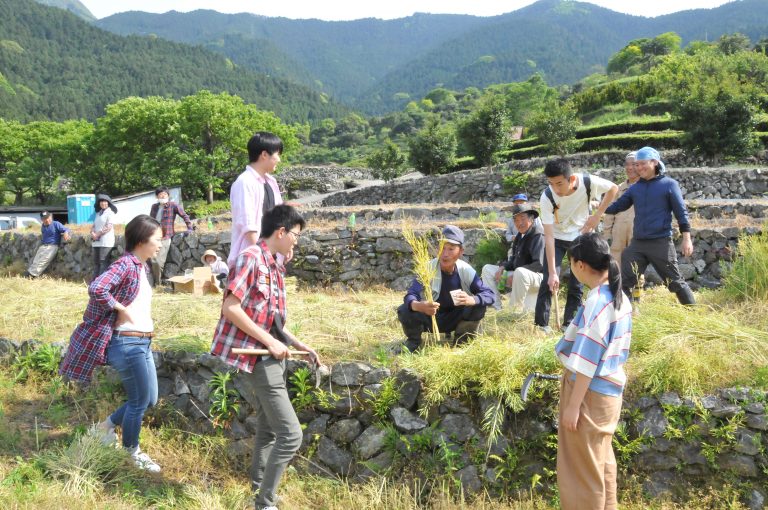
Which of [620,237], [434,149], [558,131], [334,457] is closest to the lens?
[334,457]

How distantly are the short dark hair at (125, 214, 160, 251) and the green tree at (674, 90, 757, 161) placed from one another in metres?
18.8

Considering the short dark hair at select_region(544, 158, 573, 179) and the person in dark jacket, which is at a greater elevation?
the short dark hair at select_region(544, 158, 573, 179)

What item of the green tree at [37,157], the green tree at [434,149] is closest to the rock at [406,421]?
the green tree at [434,149]

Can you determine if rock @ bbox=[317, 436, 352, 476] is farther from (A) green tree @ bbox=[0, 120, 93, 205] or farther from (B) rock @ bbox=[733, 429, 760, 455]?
(A) green tree @ bbox=[0, 120, 93, 205]

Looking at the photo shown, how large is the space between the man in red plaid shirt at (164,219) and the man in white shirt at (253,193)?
5706 mm

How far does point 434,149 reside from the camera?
25219 millimetres

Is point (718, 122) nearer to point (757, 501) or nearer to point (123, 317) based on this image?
point (757, 501)

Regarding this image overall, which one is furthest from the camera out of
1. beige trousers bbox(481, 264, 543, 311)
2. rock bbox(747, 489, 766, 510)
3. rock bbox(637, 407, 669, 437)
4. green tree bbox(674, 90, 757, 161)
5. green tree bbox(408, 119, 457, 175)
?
green tree bbox(408, 119, 457, 175)

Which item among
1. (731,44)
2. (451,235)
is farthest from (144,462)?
(731,44)

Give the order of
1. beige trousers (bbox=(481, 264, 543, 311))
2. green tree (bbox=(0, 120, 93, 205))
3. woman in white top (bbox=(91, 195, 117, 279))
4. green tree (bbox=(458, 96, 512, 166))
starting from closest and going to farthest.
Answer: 1. beige trousers (bbox=(481, 264, 543, 311))
2. woman in white top (bbox=(91, 195, 117, 279))
3. green tree (bbox=(458, 96, 512, 166))
4. green tree (bbox=(0, 120, 93, 205))

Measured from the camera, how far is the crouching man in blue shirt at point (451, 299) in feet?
14.1

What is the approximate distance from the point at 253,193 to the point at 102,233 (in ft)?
20.8

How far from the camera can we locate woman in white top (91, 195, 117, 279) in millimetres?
9125

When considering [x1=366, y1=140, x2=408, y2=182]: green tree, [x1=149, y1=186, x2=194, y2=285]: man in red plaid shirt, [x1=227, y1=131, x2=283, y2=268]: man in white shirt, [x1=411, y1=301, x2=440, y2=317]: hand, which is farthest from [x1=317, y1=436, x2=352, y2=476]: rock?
[x1=366, y1=140, x2=408, y2=182]: green tree
